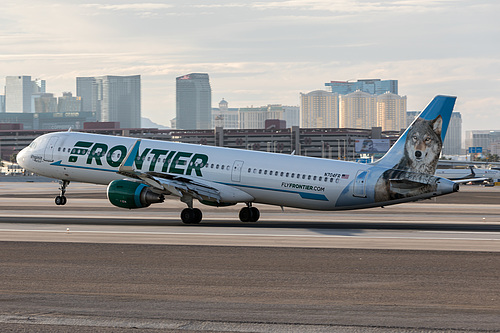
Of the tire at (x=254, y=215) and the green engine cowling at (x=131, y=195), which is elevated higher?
the green engine cowling at (x=131, y=195)

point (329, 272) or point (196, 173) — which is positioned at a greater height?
point (196, 173)

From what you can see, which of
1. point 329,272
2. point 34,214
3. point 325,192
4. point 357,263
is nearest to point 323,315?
point 329,272

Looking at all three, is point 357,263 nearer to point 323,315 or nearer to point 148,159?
point 323,315

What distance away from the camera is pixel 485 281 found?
880 inches

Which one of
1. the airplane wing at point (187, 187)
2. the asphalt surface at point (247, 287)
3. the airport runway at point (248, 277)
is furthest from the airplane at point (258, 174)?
the asphalt surface at point (247, 287)

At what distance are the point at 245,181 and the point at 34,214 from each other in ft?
51.9

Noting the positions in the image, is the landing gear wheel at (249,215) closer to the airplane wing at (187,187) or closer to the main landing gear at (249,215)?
the main landing gear at (249,215)

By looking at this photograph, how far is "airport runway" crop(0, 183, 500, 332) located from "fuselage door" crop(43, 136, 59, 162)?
696 cm

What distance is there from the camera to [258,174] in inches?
1654

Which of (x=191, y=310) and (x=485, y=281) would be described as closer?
Answer: (x=191, y=310)

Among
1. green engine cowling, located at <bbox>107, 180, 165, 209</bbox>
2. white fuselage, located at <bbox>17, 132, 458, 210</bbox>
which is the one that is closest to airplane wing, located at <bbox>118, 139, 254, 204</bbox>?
white fuselage, located at <bbox>17, 132, 458, 210</bbox>

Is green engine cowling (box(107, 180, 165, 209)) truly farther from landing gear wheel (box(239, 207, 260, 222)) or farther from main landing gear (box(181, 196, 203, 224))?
landing gear wheel (box(239, 207, 260, 222))

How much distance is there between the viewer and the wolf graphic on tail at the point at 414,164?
38812 millimetres

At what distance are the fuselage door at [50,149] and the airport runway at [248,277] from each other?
22.8 ft
